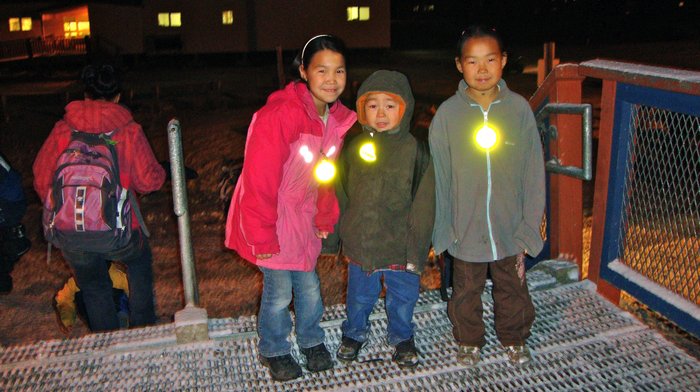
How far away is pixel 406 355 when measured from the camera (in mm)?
3195

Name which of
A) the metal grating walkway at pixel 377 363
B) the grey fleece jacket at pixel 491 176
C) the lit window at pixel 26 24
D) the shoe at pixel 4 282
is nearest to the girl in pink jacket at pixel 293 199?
the metal grating walkway at pixel 377 363

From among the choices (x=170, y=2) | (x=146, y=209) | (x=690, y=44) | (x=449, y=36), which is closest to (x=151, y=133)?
(x=146, y=209)

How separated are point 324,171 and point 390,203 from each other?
343 mm

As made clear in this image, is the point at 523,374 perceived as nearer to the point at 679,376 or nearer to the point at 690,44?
the point at 679,376

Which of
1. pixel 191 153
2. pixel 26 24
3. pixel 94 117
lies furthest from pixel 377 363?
pixel 26 24

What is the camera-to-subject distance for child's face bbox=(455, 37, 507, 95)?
3.00 meters

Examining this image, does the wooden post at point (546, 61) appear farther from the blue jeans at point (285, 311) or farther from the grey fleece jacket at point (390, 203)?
the blue jeans at point (285, 311)

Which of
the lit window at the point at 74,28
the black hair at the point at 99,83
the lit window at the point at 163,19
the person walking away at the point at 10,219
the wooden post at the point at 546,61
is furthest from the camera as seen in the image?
the lit window at the point at 74,28

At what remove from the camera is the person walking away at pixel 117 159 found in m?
3.41

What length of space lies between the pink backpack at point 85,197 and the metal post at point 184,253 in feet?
1.21

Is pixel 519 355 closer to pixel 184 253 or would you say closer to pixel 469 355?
pixel 469 355

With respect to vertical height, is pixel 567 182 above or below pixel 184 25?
below

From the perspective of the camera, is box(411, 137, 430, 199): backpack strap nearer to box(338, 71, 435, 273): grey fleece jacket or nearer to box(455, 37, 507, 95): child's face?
box(338, 71, 435, 273): grey fleece jacket

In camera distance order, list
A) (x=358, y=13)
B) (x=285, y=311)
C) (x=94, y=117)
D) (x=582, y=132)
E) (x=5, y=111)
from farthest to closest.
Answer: (x=358, y=13), (x=5, y=111), (x=582, y=132), (x=94, y=117), (x=285, y=311)
